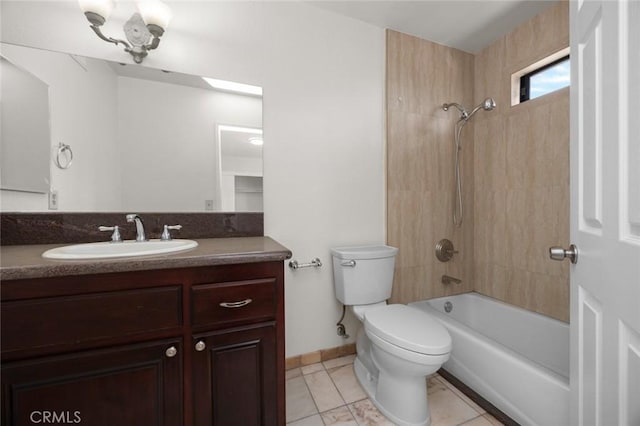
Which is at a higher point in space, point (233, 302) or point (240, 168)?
point (240, 168)

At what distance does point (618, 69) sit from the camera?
610mm

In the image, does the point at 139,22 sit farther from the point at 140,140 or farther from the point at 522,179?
the point at 522,179

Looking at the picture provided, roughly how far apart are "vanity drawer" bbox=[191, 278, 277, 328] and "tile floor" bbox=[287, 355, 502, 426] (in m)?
0.70

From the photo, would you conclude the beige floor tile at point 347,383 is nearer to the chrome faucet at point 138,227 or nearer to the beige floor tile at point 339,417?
the beige floor tile at point 339,417

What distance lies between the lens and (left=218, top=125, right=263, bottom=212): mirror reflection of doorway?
154 cm

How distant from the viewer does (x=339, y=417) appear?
1.29 meters

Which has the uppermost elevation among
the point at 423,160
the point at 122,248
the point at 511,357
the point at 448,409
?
the point at 423,160

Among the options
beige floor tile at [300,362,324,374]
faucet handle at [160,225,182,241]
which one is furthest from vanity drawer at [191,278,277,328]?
→ beige floor tile at [300,362,324,374]

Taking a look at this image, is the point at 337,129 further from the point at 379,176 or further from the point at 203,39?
the point at 203,39

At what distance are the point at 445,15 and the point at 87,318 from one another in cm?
241

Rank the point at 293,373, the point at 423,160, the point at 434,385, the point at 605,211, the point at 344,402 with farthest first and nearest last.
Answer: the point at 423,160 → the point at 293,373 → the point at 434,385 → the point at 344,402 → the point at 605,211

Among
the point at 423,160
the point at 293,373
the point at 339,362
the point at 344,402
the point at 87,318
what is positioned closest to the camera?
the point at 87,318

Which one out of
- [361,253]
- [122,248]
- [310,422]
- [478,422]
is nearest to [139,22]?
[122,248]

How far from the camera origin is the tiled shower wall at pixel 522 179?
1.65 metres
